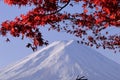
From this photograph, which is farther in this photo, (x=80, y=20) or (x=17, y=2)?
(x=80, y=20)

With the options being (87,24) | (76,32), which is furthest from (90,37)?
(87,24)

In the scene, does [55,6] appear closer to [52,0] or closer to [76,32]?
[52,0]

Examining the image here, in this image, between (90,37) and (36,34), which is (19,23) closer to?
(36,34)

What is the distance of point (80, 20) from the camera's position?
15.2 metres

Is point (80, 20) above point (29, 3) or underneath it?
underneath

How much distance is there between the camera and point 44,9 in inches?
532

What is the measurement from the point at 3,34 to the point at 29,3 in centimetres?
113

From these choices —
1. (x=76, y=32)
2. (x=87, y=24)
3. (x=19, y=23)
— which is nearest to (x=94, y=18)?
(x=87, y=24)

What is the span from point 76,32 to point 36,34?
10.1 feet

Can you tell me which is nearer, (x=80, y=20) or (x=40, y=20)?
(x=40, y=20)

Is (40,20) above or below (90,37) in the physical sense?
above

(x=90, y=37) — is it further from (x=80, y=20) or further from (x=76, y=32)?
(x=80, y=20)

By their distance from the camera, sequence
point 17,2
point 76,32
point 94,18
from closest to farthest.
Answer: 1. point 17,2
2. point 94,18
3. point 76,32

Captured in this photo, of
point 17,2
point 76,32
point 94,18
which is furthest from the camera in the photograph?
point 76,32
